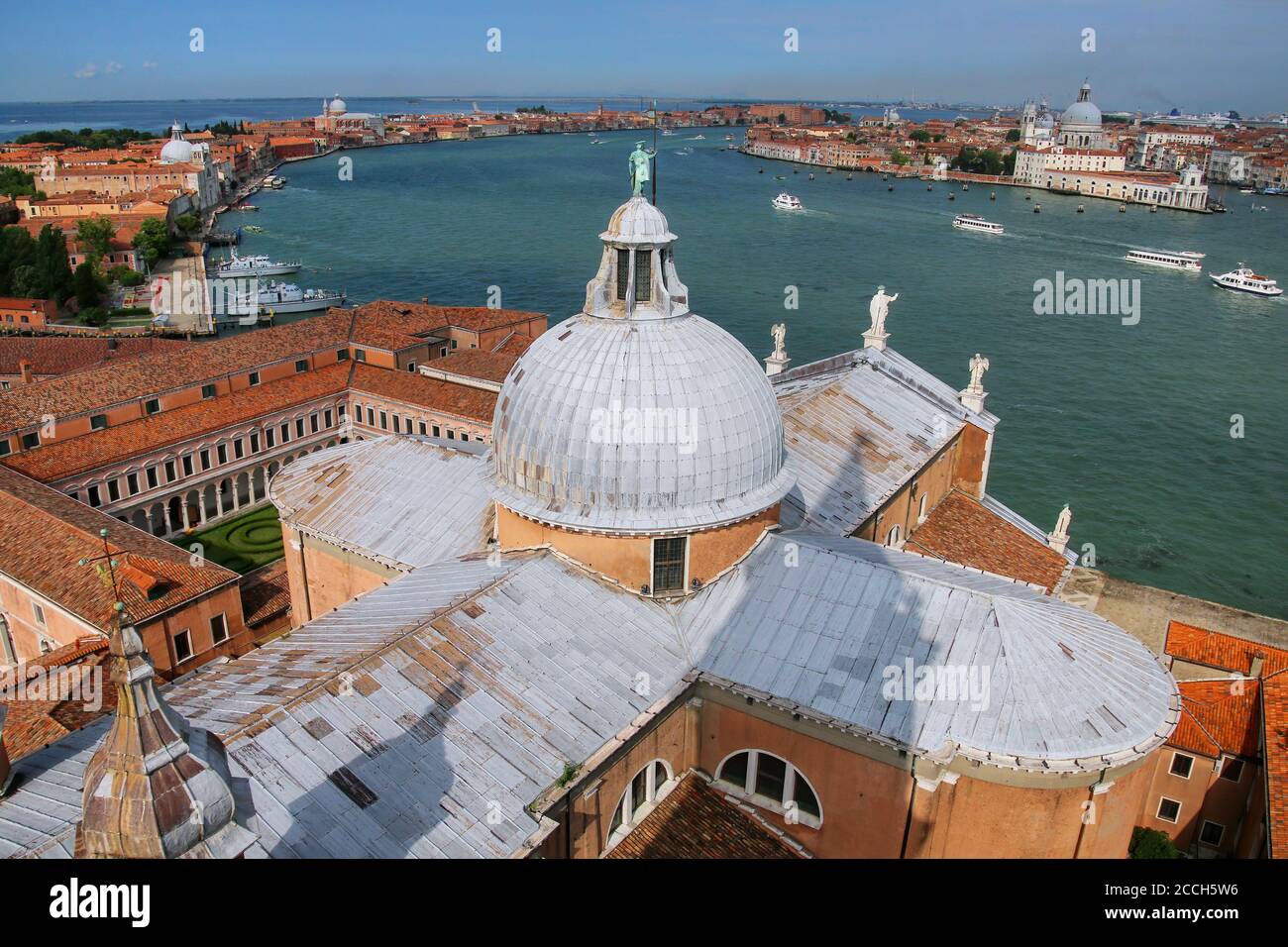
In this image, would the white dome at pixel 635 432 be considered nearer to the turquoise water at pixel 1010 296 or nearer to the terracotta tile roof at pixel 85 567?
the terracotta tile roof at pixel 85 567

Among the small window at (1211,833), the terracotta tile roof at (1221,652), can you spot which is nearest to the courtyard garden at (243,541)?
the terracotta tile roof at (1221,652)

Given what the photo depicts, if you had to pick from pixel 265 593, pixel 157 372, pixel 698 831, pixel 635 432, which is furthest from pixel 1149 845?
pixel 157 372

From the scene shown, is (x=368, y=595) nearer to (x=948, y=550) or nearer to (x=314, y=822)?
(x=314, y=822)

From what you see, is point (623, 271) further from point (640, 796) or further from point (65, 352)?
point (65, 352)

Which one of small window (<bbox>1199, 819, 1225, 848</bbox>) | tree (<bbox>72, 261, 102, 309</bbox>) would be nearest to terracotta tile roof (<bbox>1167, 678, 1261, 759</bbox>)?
small window (<bbox>1199, 819, 1225, 848</bbox>)
